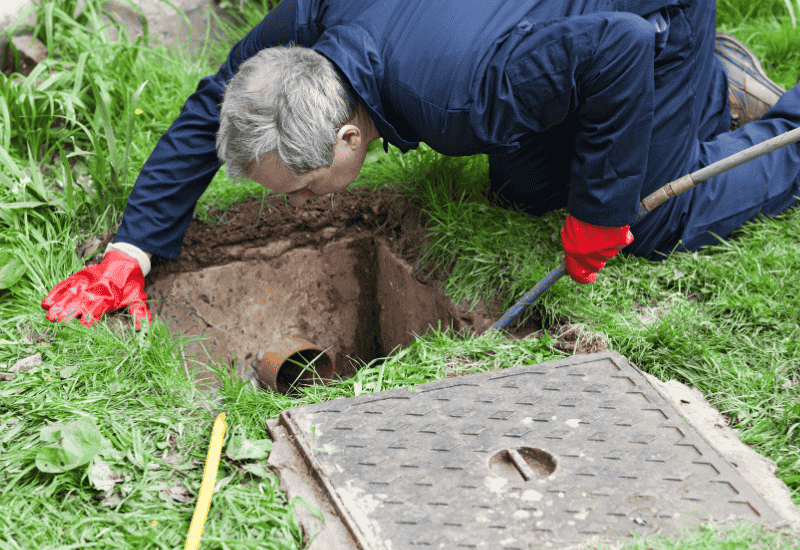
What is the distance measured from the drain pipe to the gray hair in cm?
79

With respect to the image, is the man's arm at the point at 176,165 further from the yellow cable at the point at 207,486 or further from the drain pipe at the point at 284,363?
the yellow cable at the point at 207,486

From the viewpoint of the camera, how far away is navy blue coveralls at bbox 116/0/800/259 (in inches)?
66.0

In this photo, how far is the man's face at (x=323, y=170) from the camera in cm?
181

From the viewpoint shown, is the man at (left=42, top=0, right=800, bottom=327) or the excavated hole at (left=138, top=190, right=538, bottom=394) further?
the excavated hole at (left=138, top=190, right=538, bottom=394)

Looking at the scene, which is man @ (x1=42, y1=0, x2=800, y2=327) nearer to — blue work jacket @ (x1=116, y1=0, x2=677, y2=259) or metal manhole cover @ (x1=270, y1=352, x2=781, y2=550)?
blue work jacket @ (x1=116, y1=0, x2=677, y2=259)

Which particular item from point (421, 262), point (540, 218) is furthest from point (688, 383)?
point (421, 262)

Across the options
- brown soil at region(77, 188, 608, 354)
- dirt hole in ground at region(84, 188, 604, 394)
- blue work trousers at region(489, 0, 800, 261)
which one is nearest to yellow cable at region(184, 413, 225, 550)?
dirt hole in ground at region(84, 188, 604, 394)

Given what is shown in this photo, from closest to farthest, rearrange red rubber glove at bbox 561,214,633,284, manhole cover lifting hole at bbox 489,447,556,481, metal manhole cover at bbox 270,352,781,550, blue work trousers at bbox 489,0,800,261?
1. metal manhole cover at bbox 270,352,781,550
2. manhole cover lifting hole at bbox 489,447,556,481
3. red rubber glove at bbox 561,214,633,284
4. blue work trousers at bbox 489,0,800,261

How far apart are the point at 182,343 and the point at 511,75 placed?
1272 mm

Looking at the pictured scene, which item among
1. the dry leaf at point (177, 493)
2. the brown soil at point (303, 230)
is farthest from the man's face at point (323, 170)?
the dry leaf at point (177, 493)

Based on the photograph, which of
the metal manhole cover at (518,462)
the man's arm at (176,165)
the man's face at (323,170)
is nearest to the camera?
the metal manhole cover at (518,462)

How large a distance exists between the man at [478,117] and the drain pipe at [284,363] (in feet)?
1.54

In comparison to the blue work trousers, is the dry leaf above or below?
below

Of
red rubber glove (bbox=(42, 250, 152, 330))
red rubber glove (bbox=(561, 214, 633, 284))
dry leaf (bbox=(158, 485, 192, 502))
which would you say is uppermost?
red rubber glove (bbox=(561, 214, 633, 284))
